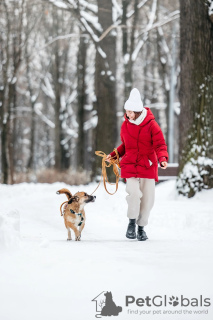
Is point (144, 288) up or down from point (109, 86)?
down

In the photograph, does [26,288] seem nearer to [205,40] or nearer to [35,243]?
[35,243]

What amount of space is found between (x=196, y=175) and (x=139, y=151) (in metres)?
4.10

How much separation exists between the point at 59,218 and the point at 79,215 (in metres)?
3.11

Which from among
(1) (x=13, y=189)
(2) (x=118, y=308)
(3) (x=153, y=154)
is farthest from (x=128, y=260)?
(1) (x=13, y=189)

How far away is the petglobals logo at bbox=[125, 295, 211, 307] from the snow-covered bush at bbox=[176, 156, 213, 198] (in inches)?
242

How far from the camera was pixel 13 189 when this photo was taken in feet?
53.5

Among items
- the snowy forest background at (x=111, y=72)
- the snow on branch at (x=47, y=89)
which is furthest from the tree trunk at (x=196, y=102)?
the snow on branch at (x=47, y=89)

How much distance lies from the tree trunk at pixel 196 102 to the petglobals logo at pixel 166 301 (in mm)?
6188

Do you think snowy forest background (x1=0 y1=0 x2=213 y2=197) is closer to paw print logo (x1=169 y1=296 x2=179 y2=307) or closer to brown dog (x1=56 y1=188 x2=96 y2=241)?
brown dog (x1=56 y1=188 x2=96 y2=241)

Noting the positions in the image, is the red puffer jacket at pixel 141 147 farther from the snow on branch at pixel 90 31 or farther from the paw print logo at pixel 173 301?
the snow on branch at pixel 90 31

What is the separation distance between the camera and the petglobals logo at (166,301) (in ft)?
14.6

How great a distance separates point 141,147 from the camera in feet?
22.5

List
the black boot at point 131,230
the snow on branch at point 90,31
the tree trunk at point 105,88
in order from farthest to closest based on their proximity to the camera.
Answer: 1. the tree trunk at point 105,88
2. the snow on branch at point 90,31
3. the black boot at point 131,230

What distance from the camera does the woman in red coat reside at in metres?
6.77
